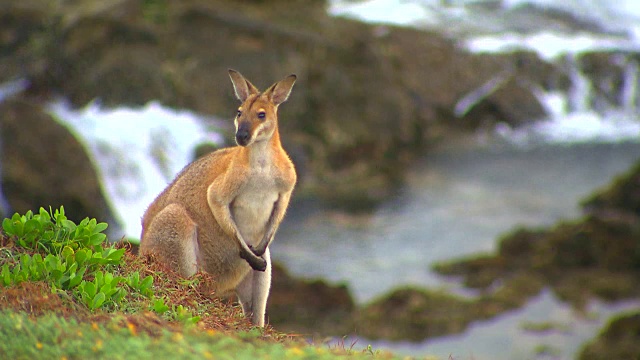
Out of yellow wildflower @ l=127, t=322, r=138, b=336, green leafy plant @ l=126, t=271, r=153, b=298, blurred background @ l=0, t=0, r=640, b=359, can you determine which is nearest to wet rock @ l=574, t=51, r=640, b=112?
blurred background @ l=0, t=0, r=640, b=359

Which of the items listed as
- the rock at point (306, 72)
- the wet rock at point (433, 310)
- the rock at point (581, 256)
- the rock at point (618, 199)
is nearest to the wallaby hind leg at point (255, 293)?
the wet rock at point (433, 310)

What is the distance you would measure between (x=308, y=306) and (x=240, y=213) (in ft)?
34.6

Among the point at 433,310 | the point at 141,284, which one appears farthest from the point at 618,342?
the point at 141,284

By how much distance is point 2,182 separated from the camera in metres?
15.7

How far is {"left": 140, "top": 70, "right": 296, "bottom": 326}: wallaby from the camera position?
6.88m

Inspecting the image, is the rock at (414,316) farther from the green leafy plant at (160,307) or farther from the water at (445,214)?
the green leafy plant at (160,307)

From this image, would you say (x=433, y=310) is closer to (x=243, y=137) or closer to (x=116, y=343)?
(x=243, y=137)

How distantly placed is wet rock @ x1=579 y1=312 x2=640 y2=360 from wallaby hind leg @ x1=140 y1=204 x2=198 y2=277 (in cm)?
1141

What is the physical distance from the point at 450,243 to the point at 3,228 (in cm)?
1389

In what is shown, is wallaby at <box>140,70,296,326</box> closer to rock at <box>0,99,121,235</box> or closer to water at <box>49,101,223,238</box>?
rock at <box>0,99,121,235</box>

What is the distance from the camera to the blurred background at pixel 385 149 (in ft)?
55.0

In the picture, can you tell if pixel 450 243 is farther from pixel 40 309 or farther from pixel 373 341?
pixel 40 309

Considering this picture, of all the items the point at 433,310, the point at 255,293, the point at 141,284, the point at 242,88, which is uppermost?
the point at 433,310

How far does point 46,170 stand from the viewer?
51.4 ft
